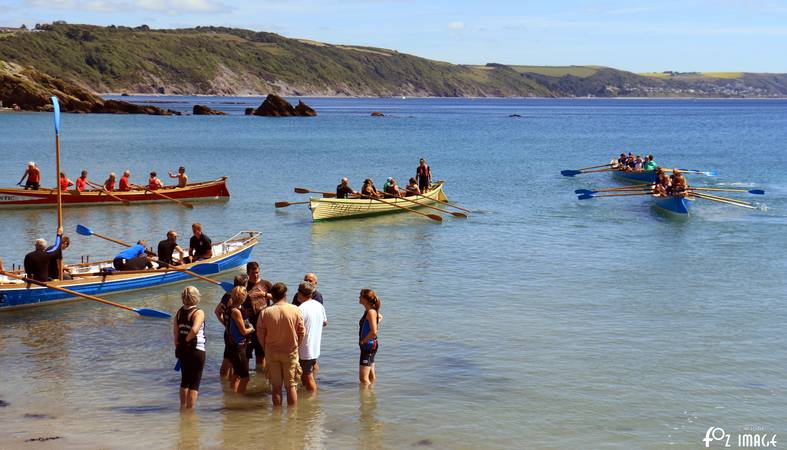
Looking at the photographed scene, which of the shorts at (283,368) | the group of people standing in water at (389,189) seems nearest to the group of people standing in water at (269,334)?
the shorts at (283,368)

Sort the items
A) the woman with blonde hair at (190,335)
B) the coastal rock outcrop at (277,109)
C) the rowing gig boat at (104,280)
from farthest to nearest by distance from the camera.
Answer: the coastal rock outcrop at (277,109), the rowing gig boat at (104,280), the woman with blonde hair at (190,335)

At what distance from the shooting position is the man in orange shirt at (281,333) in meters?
12.6

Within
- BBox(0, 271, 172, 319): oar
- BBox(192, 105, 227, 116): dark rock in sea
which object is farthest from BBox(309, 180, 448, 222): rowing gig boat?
BBox(192, 105, 227, 116): dark rock in sea

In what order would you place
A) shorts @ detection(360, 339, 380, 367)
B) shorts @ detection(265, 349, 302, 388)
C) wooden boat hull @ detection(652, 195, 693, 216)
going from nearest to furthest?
shorts @ detection(265, 349, 302, 388) → shorts @ detection(360, 339, 380, 367) → wooden boat hull @ detection(652, 195, 693, 216)

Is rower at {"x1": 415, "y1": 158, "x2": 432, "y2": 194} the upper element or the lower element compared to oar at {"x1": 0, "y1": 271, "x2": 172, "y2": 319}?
upper

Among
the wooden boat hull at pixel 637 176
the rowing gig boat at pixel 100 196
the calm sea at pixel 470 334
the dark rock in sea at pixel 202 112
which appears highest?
the dark rock in sea at pixel 202 112

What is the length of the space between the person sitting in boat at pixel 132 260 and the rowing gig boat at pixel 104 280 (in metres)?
0.21

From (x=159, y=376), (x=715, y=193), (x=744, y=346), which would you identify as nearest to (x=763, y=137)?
(x=715, y=193)

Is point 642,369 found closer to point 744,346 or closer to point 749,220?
point 744,346

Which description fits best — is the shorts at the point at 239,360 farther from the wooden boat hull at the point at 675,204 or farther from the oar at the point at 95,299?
the wooden boat hull at the point at 675,204

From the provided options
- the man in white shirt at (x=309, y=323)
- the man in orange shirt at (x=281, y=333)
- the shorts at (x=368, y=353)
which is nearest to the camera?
A: the man in orange shirt at (x=281, y=333)

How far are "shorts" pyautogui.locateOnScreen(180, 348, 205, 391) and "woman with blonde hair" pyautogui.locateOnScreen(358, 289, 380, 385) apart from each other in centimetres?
245

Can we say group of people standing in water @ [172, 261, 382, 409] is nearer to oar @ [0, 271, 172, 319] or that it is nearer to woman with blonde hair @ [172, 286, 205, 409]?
woman with blonde hair @ [172, 286, 205, 409]

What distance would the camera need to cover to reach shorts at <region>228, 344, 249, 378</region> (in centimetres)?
1406
